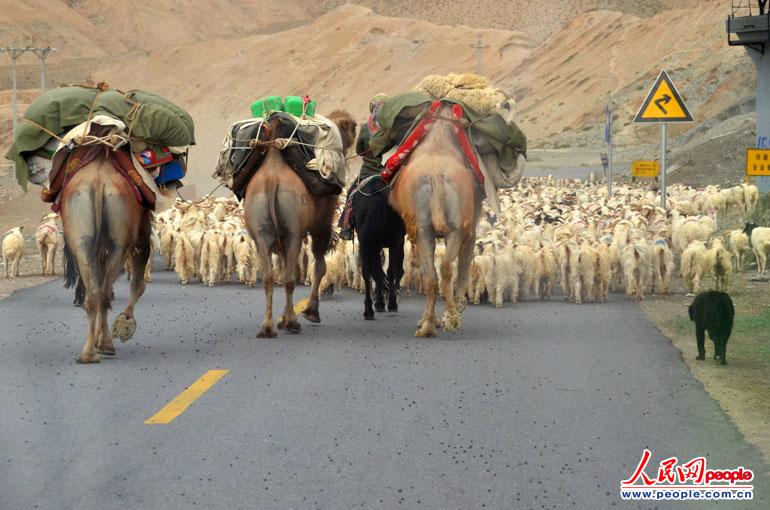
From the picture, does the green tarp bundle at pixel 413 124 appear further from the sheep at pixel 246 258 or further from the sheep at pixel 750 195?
the sheep at pixel 750 195

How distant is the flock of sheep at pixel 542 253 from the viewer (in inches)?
661

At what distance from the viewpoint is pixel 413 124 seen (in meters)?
14.0

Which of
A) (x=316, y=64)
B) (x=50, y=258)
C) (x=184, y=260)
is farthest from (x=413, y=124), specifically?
(x=316, y=64)

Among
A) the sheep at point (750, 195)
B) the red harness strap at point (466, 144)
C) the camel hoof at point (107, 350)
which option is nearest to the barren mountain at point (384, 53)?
the sheep at point (750, 195)

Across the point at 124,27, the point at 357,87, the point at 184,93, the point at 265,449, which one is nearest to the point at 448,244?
the point at 265,449

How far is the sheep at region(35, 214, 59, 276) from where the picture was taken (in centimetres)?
2112

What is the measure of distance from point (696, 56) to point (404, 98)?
75280 mm

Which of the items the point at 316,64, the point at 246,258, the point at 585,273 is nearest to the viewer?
the point at 585,273

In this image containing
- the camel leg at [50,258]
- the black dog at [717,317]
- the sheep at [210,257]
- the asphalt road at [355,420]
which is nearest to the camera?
the asphalt road at [355,420]

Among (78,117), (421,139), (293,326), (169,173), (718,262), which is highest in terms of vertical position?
Answer: (78,117)

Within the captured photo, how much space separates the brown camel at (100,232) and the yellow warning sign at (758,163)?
8490mm

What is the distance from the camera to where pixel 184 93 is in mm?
124062

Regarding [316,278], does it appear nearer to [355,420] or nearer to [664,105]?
[355,420]

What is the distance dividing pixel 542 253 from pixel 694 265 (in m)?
1.91
